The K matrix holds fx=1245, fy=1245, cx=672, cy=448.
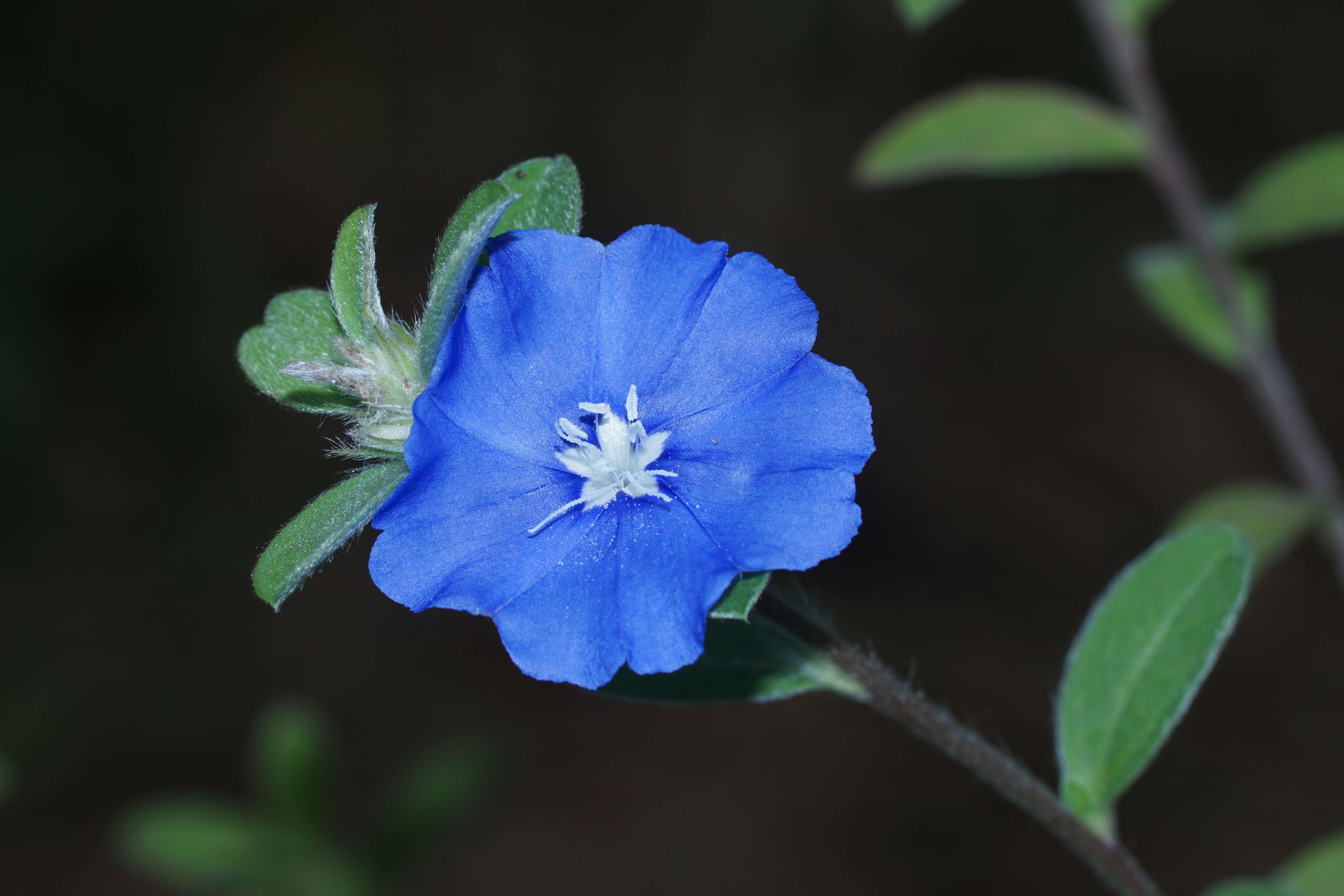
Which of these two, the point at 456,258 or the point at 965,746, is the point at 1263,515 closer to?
the point at 965,746

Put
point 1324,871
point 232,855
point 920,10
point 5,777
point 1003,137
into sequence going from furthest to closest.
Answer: point 232,855 → point 1003,137 → point 5,777 → point 1324,871 → point 920,10

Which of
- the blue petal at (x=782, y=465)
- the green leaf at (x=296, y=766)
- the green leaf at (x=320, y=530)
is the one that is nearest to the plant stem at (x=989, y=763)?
the blue petal at (x=782, y=465)

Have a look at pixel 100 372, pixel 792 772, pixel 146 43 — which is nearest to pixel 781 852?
pixel 792 772

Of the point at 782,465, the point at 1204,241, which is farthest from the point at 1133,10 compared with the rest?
the point at 782,465

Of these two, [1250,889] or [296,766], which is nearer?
[1250,889]

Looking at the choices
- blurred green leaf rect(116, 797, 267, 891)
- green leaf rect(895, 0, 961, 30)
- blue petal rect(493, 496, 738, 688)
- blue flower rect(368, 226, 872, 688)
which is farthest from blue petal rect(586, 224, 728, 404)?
blurred green leaf rect(116, 797, 267, 891)
